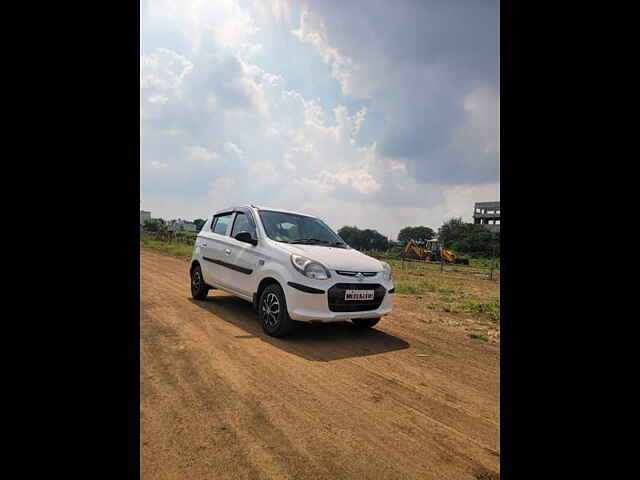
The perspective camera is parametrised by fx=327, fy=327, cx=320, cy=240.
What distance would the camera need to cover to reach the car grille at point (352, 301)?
12.8 ft

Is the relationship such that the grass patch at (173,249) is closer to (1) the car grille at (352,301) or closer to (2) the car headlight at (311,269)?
(2) the car headlight at (311,269)

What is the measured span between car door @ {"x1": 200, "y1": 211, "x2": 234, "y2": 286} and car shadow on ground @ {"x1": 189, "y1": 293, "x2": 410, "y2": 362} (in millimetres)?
531

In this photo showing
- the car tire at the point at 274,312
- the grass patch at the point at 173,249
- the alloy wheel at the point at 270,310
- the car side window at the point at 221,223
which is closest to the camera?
the car tire at the point at 274,312

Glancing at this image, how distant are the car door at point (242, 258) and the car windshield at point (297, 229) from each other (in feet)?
0.83

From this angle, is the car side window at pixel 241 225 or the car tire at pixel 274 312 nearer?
the car tire at pixel 274 312

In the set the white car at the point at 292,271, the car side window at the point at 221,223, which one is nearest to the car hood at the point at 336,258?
the white car at the point at 292,271

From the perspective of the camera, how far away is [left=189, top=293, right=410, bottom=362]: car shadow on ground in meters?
3.66

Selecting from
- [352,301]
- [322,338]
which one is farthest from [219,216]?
[352,301]

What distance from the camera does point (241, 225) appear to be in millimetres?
5195
